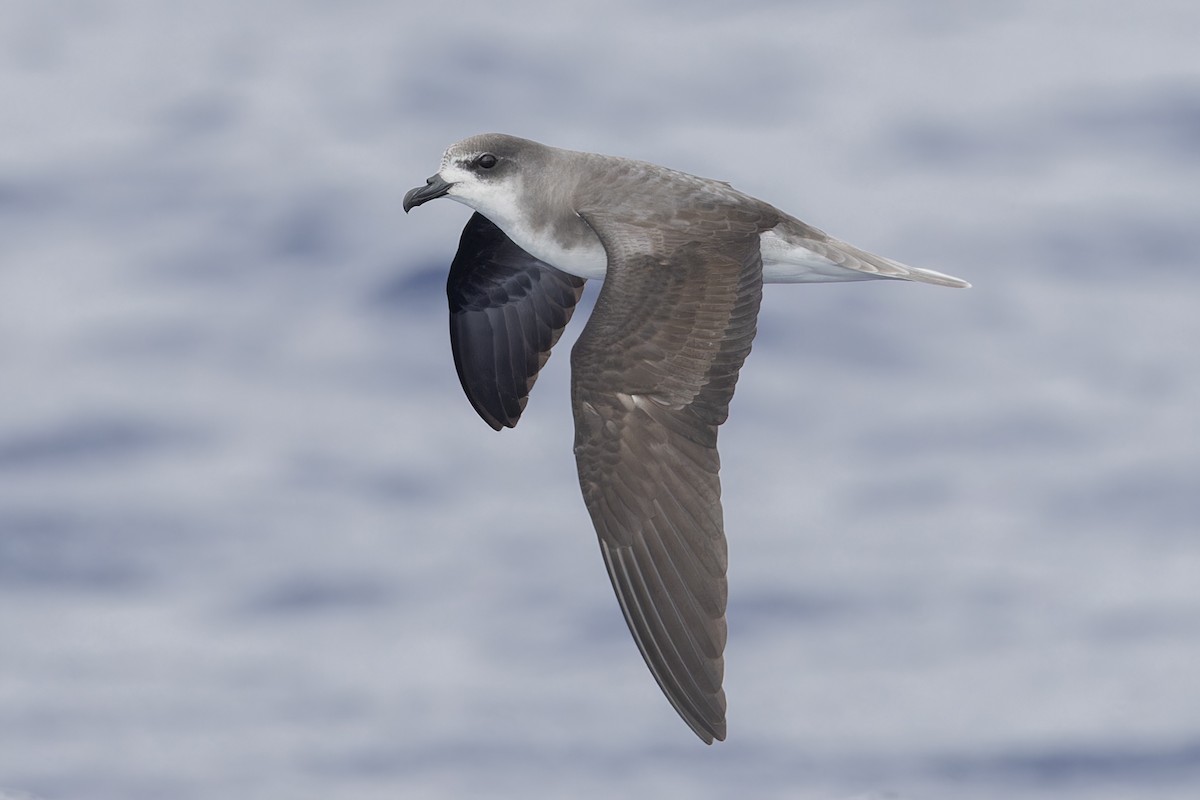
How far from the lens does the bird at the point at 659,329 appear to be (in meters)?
9.70

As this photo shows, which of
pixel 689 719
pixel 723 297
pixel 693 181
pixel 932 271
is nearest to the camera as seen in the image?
pixel 689 719

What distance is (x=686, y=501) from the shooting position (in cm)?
987

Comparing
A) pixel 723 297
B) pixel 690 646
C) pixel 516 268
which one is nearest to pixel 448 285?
pixel 516 268

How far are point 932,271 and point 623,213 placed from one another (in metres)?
2.06

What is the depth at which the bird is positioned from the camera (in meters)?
9.70

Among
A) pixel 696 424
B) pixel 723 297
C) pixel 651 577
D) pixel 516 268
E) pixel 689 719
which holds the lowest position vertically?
pixel 689 719

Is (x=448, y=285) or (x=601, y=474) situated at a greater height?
(x=448, y=285)

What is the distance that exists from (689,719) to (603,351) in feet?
5.82

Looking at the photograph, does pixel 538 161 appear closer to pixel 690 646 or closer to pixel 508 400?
pixel 508 400

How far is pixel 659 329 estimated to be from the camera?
10109mm

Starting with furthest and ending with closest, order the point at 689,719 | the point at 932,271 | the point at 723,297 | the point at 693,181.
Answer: the point at 932,271 → the point at 693,181 → the point at 723,297 → the point at 689,719

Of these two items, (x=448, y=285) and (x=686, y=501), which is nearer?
(x=686, y=501)

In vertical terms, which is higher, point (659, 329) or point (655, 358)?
point (659, 329)

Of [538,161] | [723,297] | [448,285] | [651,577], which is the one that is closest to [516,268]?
[448,285]
